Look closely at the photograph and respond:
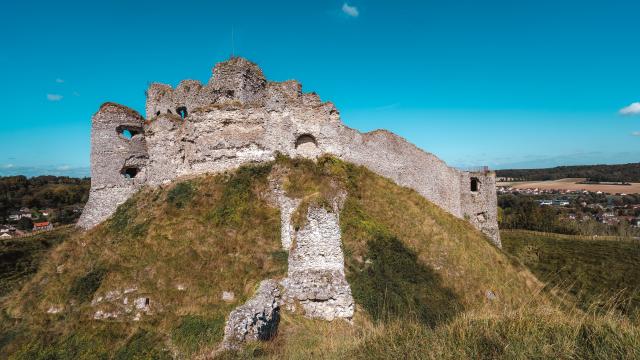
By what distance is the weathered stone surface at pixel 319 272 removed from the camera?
11.9 metres

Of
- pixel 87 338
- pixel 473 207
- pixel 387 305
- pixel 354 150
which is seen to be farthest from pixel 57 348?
pixel 473 207

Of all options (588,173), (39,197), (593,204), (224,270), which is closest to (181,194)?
(224,270)

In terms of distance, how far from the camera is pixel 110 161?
18.6 meters

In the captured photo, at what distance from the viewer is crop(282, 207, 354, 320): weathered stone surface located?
11930mm

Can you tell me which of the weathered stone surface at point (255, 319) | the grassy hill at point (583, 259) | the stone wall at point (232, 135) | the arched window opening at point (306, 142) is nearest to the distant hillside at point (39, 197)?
the stone wall at point (232, 135)

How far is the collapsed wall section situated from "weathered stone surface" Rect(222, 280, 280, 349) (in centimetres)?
1170

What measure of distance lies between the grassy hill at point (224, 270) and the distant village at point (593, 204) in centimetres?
6728

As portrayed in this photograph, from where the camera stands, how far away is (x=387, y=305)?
40.2 ft

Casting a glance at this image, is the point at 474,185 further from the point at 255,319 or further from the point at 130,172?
the point at 130,172

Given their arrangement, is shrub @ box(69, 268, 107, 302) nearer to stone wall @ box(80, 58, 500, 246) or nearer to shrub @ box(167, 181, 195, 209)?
shrub @ box(167, 181, 195, 209)

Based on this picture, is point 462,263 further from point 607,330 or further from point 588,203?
point 588,203

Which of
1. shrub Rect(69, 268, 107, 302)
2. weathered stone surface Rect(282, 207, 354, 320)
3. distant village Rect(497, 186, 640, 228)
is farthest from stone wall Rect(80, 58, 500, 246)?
distant village Rect(497, 186, 640, 228)

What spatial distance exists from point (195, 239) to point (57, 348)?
5.73 m

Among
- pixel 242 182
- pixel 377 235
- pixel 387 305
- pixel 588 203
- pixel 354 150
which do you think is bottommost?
pixel 588 203
